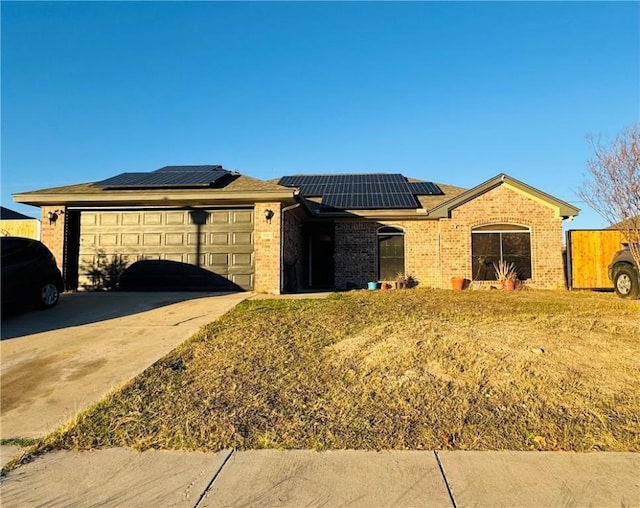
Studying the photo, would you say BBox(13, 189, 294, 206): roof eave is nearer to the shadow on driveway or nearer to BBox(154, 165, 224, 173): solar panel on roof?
the shadow on driveway

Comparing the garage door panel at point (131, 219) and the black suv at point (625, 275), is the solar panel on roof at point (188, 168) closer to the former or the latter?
the garage door panel at point (131, 219)

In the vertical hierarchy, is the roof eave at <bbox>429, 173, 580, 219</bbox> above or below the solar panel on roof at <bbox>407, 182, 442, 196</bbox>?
below

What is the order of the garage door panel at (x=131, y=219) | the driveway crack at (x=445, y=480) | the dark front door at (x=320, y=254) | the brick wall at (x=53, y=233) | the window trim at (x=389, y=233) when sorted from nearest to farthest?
the driveway crack at (x=445, y=480), the brick wall at (x=53, y=233), the garage door panel at (x=131, y=219), the window trim at (x=389, y=233), the dark front door at (x=320, y=254)

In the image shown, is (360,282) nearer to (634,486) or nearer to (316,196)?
(316,196)

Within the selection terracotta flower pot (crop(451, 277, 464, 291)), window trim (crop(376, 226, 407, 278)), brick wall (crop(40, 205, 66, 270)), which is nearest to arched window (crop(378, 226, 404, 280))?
window trim (crop(376, 226, 407, 278))

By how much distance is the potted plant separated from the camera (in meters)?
13.7

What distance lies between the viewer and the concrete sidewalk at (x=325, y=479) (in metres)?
2.69

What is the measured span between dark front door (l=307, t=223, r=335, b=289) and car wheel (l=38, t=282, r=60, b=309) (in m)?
8.32

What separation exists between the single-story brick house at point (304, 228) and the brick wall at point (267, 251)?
0.03 meters

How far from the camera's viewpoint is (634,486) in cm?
277

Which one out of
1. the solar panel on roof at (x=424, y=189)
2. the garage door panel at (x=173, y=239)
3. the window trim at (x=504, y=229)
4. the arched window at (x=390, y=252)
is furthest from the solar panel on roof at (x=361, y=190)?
the garage door panel at (x=173, y=239)

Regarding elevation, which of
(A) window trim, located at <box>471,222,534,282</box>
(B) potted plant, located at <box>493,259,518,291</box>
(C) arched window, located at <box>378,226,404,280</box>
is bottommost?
(B) potted plant, located at <box>493,259,518,291</box>

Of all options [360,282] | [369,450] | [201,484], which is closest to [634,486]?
[369,450]

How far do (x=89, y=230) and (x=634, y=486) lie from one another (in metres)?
13.4
